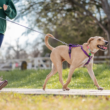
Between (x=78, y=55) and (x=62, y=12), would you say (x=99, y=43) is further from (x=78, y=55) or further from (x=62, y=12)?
(x=62, y=12)

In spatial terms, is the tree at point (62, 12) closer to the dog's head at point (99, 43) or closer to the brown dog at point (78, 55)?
Answer: the brown dog at point (78, 55)

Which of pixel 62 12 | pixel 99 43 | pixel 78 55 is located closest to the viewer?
pixel 99 43

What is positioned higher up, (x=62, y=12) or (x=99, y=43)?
(x=62, y=12)

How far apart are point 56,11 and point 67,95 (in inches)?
405

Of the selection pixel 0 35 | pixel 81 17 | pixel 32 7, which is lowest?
pixel 0 35

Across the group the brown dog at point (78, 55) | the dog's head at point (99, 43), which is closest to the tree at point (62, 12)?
the brown dog at point (78, 55)

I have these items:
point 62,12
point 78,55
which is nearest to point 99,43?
point 78,55

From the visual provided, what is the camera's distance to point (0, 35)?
427cm

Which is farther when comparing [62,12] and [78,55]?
[62,12]

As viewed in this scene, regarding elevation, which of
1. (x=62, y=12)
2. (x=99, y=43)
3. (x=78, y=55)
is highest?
(x=62, y=12)

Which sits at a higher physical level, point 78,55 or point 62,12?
point 62,12

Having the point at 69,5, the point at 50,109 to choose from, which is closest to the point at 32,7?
the point at 69,5

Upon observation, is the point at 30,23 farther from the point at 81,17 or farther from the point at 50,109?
the point at 50,109

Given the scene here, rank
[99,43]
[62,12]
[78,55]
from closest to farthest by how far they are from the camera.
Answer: [99,43] < [78,55] < [62,12]
